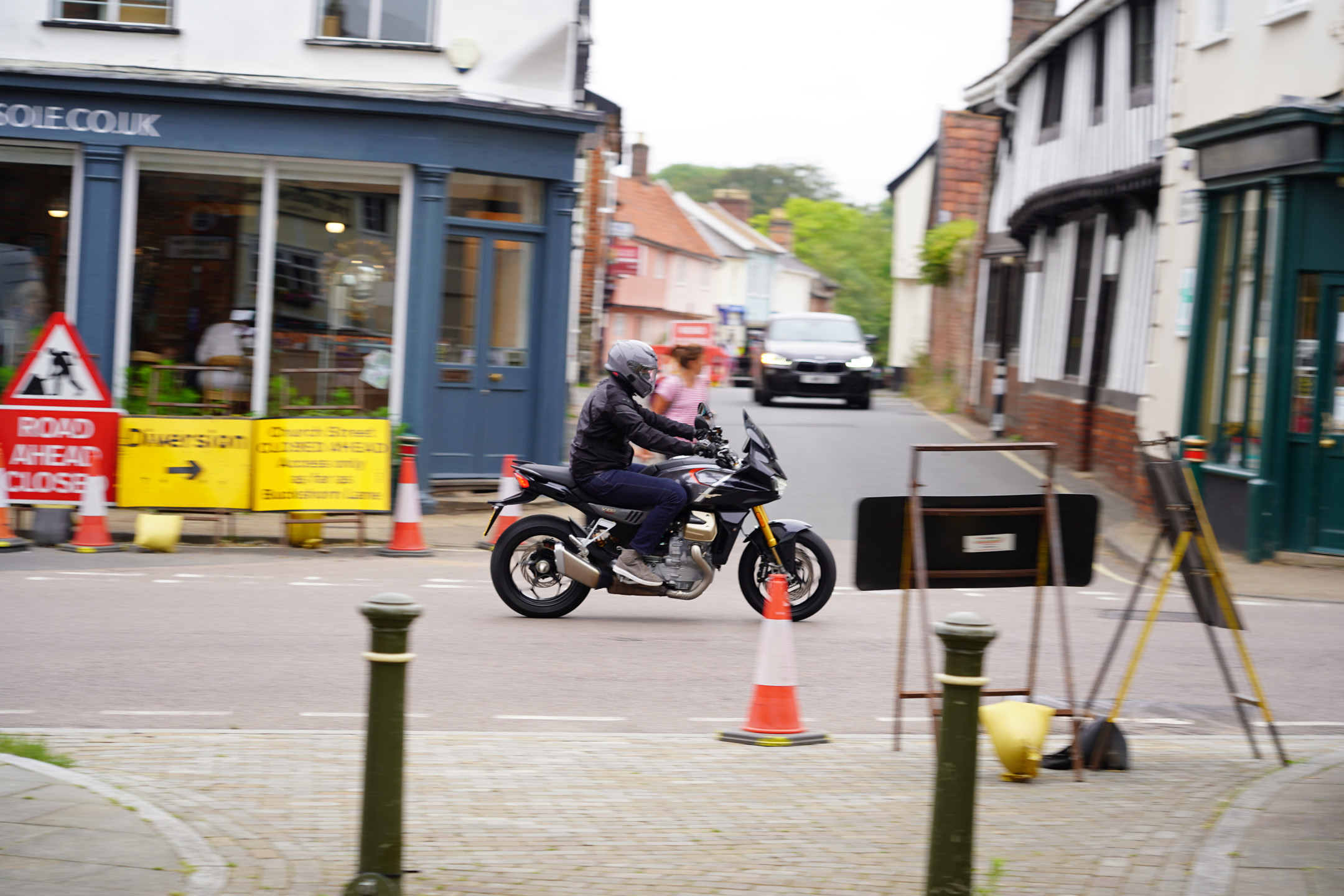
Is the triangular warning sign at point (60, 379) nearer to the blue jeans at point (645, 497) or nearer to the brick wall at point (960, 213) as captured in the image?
the blue jeans at point (645, 497)

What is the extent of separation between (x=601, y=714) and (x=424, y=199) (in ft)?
28.2

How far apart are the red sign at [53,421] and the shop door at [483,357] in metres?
3.42

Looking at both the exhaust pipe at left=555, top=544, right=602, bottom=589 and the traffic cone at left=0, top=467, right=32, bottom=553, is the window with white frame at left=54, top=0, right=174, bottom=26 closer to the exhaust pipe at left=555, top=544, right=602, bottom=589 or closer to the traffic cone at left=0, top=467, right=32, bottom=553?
the traffic cone at left=0, top=467, right=32, bottom=553

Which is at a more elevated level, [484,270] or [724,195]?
[724,195]

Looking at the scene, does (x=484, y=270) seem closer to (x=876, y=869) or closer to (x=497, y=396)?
(x=497, y=396)

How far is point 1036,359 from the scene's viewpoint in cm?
2312

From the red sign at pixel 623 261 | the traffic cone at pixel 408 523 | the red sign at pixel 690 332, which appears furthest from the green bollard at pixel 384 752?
the red sign at pixel 623 261

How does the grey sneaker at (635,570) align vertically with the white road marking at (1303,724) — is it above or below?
above

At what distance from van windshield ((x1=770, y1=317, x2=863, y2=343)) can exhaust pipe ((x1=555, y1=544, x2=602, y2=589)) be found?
19511mm

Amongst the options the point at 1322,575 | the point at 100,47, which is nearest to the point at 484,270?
the point at 100,47

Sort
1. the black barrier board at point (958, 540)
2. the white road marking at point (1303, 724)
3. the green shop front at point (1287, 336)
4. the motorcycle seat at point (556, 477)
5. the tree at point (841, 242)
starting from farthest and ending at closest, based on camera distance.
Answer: the tree at point (841, 242) < the green shop front at point (1287, 336) < the motorcycle seat at point (556, 477) < the white road marking at point (1303, 724) < the black barrier board at point (958, 540)

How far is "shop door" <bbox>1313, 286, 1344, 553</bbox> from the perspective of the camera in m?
12.7

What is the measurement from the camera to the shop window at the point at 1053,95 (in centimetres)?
2222

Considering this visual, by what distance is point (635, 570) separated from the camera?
30.8 ft
